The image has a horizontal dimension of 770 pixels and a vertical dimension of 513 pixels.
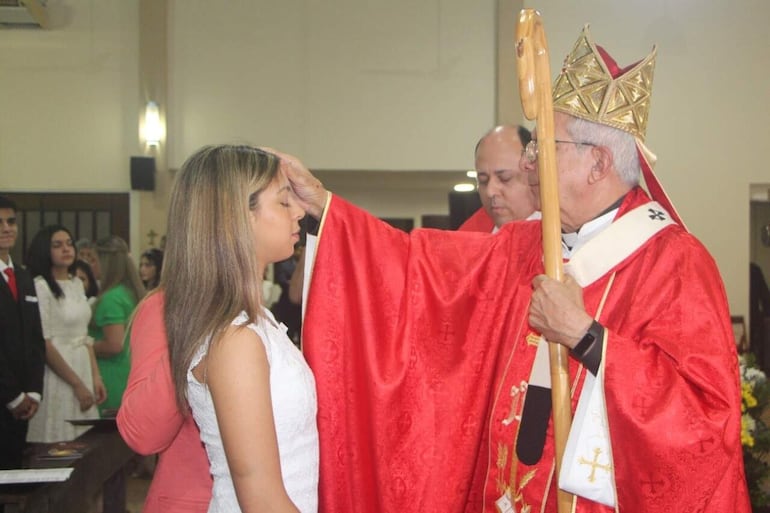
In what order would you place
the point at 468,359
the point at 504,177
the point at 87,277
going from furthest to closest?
the point at 87,277, the point at 504,177, the point at 468,359

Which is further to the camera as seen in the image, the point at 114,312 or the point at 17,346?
the point at 114,312

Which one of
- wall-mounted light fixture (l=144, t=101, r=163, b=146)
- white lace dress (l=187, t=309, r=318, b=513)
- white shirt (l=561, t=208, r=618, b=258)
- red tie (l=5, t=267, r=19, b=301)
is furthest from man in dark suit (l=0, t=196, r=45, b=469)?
wall-mounted light fixture (l=144, t=101, r=163, b=146)

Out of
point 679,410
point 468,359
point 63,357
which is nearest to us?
point 679,410

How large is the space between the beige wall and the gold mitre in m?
6.31

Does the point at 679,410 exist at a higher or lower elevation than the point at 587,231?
lower

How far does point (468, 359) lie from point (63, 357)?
10.4 ft

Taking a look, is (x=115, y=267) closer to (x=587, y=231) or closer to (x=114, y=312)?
(x=114, y=312)

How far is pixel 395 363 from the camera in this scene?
2.08 metres

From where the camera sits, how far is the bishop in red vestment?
1723 millimetres

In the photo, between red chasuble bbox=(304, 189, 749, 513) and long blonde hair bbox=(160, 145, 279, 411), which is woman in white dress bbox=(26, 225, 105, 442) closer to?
red chasuble bbox=(304, 189, 749, 513)

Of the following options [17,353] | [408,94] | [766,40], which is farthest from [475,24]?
[17,353]

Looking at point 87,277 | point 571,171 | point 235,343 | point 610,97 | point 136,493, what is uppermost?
point 610,97

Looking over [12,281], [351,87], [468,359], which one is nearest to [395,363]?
[468,359]

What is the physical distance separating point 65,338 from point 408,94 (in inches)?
187
